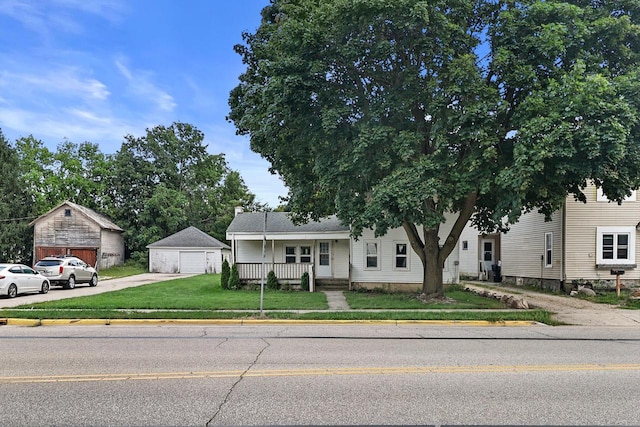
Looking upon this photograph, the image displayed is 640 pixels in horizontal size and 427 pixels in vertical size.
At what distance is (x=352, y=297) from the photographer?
711 inches

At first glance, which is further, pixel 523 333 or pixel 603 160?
pixel 603 160

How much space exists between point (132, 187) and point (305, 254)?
110ft

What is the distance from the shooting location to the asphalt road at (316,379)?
15.9 ft

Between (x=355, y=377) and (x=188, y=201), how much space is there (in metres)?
48.1

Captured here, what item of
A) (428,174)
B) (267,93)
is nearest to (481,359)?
(428,174)

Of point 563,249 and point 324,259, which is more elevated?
point 563,249

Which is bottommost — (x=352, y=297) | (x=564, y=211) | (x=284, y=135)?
(x=352, y=297)

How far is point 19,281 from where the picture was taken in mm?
18891

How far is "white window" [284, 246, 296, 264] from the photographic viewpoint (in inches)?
947

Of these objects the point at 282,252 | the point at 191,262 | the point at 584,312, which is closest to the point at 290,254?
the point at 282,252

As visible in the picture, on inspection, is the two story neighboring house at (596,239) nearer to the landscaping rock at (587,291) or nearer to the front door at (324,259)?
the landscaping rock at (587,291)

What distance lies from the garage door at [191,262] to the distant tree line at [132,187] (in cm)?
698

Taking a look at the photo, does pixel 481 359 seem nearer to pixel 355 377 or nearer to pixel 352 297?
pixel 355 377

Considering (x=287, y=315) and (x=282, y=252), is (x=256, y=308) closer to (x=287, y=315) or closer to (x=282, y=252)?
(x=287, y=315)
